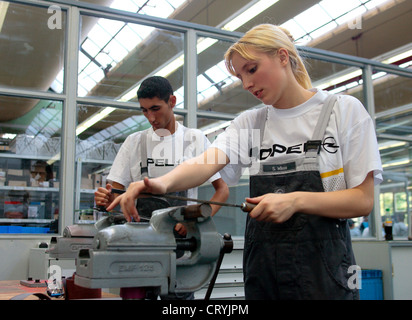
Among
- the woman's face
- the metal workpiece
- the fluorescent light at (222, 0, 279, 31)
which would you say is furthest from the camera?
the fluorescent light at (222, 0, 279, 31)

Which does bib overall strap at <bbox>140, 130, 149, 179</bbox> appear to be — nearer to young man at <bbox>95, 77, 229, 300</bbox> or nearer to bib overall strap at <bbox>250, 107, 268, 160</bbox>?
young man at <bbox>95, 77, 229, 300</bbox>

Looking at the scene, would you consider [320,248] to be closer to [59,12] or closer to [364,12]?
[59,12]

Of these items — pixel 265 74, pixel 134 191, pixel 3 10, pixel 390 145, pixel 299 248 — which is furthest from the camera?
pixel 390 145

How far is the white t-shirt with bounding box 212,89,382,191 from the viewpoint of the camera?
1.16 metres

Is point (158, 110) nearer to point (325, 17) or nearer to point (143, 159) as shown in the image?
point (143, 159)

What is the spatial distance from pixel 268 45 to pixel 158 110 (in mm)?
877

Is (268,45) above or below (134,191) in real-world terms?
above

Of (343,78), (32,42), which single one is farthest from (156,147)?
(343,78)

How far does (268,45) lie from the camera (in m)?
1.26

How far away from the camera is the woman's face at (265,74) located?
1.26 m

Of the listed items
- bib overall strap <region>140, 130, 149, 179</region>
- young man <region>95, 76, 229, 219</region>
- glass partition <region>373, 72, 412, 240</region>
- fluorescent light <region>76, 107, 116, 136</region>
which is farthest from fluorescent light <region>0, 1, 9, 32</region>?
glass partition <region>373, 72, 412, 240</region>

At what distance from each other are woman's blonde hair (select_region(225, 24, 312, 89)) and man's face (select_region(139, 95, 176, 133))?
2.34 feet

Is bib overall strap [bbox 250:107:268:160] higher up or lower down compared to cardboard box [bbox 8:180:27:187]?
lower down

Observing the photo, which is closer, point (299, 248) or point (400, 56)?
point (299, 248)
